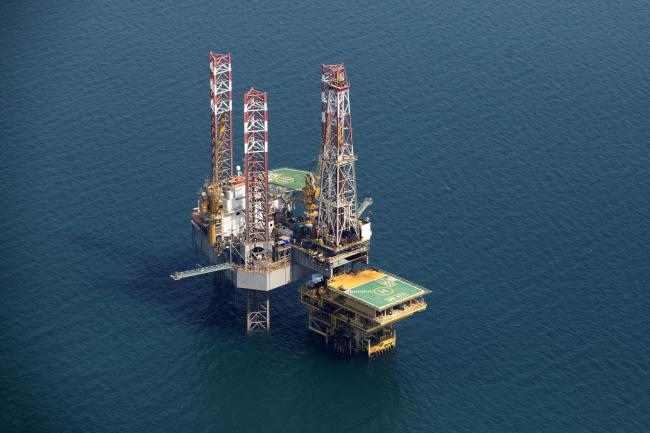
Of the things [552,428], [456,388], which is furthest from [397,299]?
[552,428]

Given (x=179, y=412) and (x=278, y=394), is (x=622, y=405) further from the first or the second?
(x=179, y=412)

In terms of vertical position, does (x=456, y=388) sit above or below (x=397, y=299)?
below

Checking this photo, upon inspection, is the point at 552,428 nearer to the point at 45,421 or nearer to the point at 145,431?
the point at 145,431

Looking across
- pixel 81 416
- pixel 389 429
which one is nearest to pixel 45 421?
pixel 81 416

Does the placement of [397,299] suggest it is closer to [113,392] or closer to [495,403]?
[495,403]

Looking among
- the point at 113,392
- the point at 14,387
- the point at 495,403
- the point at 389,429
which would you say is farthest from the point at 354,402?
the point at 14,387

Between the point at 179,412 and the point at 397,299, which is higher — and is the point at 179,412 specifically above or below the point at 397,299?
below
